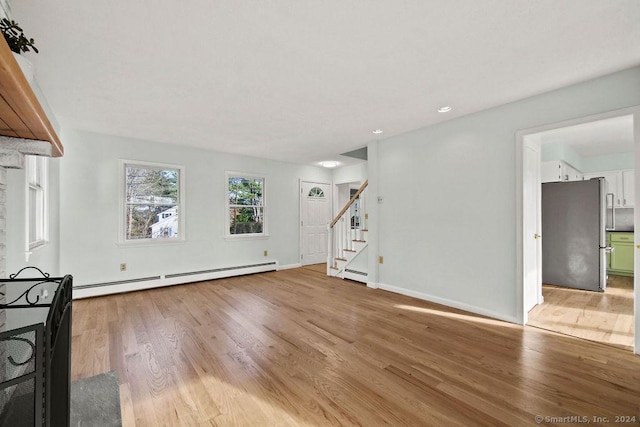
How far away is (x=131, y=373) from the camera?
2.10m

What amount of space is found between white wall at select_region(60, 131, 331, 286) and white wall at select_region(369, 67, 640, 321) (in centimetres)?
255

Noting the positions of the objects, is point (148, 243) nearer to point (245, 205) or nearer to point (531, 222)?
point (245, 205)

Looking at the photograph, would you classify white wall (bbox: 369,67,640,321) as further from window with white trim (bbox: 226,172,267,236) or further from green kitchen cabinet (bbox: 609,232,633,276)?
green kitchen cabinet (bbox: 609,232,633,276)

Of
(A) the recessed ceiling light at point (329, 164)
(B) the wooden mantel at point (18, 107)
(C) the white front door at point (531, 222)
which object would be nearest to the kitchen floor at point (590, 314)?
(C) the white front door at point (531, 222)

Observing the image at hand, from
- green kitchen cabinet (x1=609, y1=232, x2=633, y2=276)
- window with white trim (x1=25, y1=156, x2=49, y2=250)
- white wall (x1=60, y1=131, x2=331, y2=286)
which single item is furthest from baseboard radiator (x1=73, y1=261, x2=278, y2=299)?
green kitchen cabinet (x1=609, y1=232, x2=633, y2=276)

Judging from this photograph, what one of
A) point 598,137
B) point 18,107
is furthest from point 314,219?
point 18,107

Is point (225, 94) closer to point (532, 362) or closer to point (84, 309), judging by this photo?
point (84, 309)

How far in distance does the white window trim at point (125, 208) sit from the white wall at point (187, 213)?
0.17 ft

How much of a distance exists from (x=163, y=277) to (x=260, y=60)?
3.95m

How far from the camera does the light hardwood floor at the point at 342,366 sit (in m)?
1.69

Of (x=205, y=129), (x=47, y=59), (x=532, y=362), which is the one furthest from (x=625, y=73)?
(x=47, y=59)

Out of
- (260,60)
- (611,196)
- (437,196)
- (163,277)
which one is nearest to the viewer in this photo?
(260,60)

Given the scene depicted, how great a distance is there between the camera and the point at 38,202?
2852 mm

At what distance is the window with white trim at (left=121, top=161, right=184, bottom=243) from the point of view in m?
4.41
